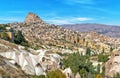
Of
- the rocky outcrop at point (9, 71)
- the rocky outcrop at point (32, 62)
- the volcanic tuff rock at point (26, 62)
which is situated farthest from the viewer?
the rocky outcrop at point (32, 62)

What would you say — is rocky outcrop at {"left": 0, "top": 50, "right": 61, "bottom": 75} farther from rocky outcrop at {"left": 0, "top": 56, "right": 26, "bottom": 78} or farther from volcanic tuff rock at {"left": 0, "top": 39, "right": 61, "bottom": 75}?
rocky outcrop at {"left": 0, "top": 56, "right": 26, "bottom": 78}

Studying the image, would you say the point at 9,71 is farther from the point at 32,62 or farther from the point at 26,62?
the point at 32,62

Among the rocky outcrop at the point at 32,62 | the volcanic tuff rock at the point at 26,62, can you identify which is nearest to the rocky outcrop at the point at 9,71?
the volcanic tuff rock at the point at 26,62

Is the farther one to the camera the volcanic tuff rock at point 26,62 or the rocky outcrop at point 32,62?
the rocky outcrop at point 32,62

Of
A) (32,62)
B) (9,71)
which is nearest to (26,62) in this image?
(32,62)

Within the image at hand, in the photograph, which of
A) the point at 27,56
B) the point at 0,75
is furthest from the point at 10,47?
the point at 0,75

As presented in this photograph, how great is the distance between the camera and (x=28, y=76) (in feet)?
467

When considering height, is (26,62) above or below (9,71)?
below

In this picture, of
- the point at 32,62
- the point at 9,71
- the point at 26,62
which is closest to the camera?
the point at 9,71

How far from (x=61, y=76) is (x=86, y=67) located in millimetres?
54259

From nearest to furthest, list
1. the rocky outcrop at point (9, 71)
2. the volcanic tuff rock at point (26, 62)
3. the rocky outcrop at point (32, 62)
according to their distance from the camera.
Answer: the rocky outcrop at point (9, 71)
the volcanic tuff rock at point (26, 62)
the rocky outcrop at point (32, 62)

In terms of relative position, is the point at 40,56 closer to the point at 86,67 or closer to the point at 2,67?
the point at 86,67

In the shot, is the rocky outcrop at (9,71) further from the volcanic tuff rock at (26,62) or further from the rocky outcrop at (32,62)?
the rocky outcrop at (32,62)

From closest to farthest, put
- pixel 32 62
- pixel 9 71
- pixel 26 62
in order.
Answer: pixel 9 71 → pixel 26 62 → pixel 32 62
